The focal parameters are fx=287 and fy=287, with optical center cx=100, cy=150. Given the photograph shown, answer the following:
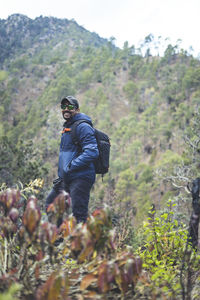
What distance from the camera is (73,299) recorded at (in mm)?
1354

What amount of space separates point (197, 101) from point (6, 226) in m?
50.3

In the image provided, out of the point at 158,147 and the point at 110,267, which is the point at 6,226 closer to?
the point at 110,267

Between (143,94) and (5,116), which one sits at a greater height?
(143,94)

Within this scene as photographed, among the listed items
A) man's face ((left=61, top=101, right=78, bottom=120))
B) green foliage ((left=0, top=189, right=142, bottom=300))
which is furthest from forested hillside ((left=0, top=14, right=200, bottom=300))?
man's face ((left=61, top=101, right=78, bottom=120))

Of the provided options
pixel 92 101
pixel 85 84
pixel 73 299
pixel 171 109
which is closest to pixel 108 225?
pixel 73 299

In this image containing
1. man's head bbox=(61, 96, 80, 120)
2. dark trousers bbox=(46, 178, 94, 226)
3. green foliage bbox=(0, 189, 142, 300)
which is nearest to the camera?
green foliage bbox=(0, 189, 142, 300)

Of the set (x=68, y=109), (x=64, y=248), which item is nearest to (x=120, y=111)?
(x=68, y=109)

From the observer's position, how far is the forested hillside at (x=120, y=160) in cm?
124

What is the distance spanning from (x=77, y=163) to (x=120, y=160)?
4537cm

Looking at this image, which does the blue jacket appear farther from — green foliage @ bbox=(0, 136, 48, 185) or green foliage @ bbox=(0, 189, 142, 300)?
green foliage @ bbox=(0, 136, 48, 185)

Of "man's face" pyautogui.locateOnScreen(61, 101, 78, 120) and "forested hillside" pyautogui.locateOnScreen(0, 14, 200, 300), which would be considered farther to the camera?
"man's face" pyautogui.locateOnScreen(61, 101, 78, 120)

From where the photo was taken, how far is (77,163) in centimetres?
281

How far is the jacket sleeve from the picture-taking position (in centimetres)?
281

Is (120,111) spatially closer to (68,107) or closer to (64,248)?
(68,107)
